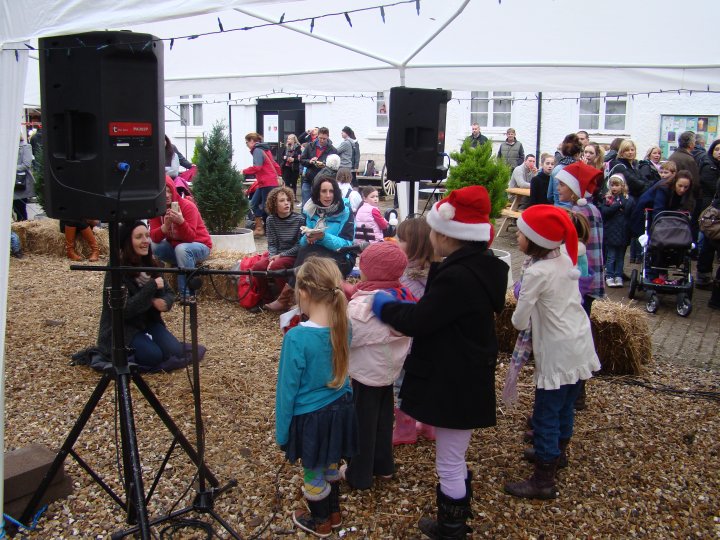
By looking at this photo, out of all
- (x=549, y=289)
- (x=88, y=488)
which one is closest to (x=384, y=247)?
(x=549, y=289)

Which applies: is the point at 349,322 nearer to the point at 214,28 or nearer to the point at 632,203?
the point at 214,28

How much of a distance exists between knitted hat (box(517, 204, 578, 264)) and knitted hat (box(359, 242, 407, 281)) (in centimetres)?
63

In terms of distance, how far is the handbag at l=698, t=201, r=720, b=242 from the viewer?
23.1 feet

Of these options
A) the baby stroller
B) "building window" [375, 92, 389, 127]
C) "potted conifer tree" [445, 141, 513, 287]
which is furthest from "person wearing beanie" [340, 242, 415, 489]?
"building window" [375, 92, 389, 127]

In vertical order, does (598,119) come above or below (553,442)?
above

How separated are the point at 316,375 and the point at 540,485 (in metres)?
1.36

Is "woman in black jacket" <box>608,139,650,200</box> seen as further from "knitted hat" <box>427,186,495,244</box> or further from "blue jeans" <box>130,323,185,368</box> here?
"knitted hat" <box>427,186,495,244</box>

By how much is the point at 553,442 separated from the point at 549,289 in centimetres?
77

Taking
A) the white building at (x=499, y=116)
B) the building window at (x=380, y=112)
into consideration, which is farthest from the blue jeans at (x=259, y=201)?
the building window at (x=380, y=112)

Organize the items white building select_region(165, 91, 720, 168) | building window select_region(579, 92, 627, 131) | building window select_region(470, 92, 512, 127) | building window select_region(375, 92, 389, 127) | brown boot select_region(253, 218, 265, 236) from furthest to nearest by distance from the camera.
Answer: building window select_region(375, 92, 389, 127), building window select_region(470, 92, 512, 127), building window select_region(579, 92, 627, 131), white building select_region(165, 91, 720, 168), brown boot select_region(253, 218, 265, 236)

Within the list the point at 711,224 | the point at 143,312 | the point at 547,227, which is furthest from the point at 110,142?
the point at 711,224

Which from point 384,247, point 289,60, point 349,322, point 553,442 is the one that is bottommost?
point 553,442

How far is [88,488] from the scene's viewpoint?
11.5ft

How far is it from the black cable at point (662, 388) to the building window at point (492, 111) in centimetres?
1282
